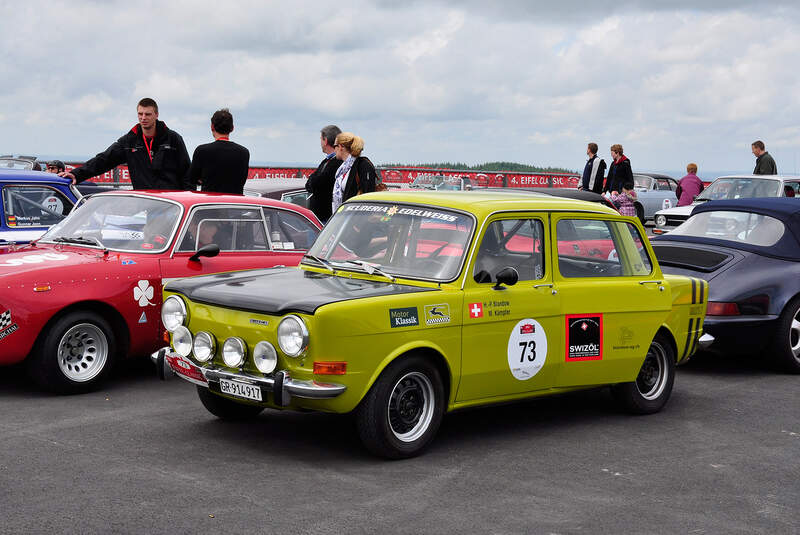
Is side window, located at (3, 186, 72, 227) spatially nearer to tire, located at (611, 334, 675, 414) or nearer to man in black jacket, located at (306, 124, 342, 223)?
man in black jacket, located at (306, 124, 342, 223)

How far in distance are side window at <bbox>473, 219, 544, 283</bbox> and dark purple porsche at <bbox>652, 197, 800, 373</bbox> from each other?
89.1 inches

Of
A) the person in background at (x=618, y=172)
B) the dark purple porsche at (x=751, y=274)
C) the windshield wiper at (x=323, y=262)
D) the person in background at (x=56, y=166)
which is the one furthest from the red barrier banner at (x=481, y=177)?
the windshield wiper at (x=323, y=262)

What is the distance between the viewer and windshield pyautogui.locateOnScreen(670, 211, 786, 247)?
32.0 ft

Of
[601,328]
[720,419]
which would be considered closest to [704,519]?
[601,328]

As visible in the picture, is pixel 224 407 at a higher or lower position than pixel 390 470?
higher

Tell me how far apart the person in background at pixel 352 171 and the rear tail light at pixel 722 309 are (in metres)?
3.48

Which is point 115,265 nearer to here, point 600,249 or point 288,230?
point 288,230

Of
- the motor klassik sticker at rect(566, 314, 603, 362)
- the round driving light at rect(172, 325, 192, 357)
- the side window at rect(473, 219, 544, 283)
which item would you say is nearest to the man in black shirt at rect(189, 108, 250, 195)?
the round driving light at rect(172, 325, 192, 357)

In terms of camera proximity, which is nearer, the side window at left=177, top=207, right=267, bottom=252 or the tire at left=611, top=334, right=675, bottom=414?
the tire at left=611, top=334, right=675, bottom=414

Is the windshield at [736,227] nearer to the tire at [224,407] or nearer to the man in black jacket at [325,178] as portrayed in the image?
the man in black jacket at [325,178]

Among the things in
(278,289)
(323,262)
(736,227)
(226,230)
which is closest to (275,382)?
(278,289)

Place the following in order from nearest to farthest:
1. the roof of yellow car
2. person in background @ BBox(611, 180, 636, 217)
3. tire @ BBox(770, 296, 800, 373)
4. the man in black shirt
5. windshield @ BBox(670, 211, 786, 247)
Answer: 1. the roof of yellow car
2. tire @ BBox(770, 296, 800, 373)
3. windshield @ BBox(670, 211, 786, 247)
4. the man in black shirt
5. person in background @ BBox(611, 180, 636, 217)

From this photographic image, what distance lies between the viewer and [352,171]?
10.1 metres

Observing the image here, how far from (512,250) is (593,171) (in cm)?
1300
